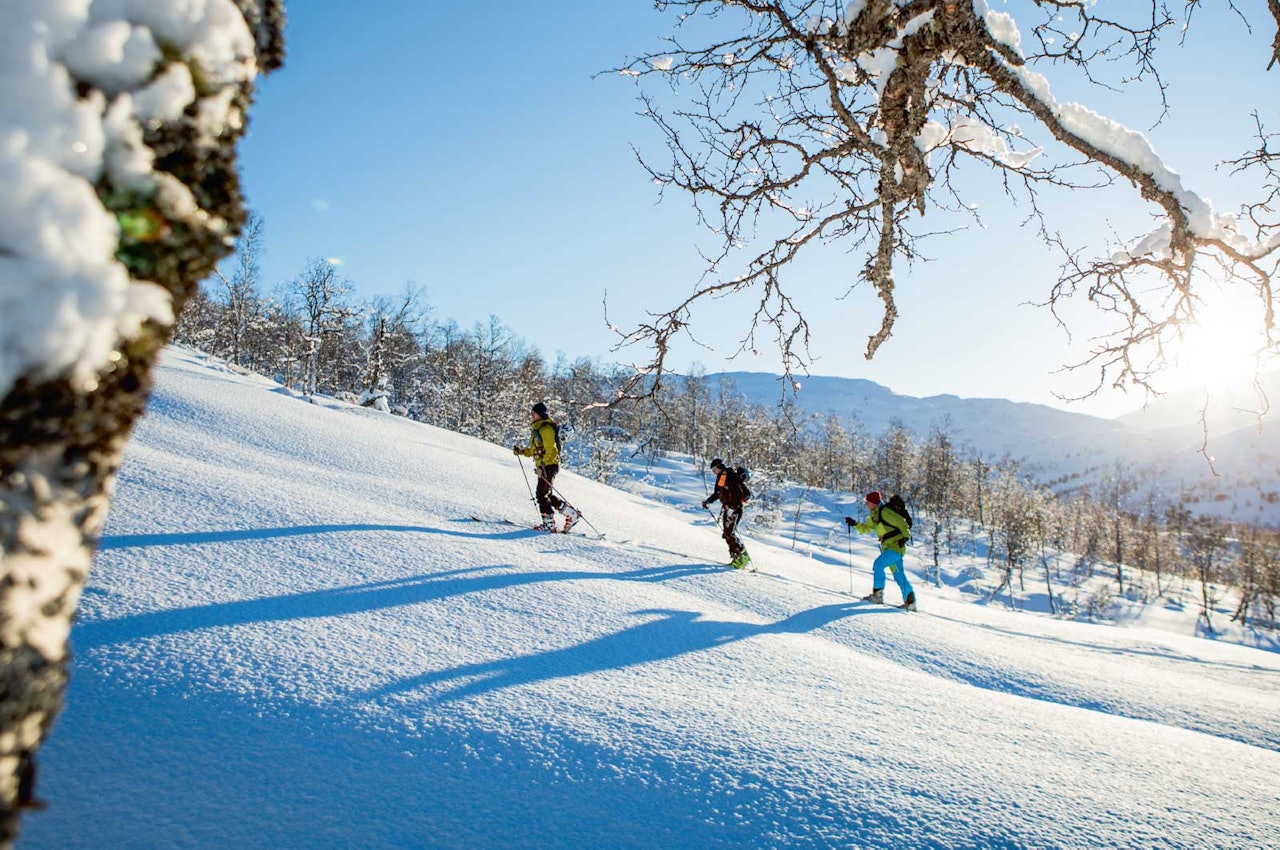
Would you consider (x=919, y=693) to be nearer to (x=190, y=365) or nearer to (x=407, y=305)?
(x=190, y=365)

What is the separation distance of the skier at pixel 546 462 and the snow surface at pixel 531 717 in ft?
6.26

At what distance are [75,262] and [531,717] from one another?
7.77ft

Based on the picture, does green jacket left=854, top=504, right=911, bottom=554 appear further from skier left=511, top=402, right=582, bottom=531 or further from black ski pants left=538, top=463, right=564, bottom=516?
black ski pants left=538, top=463, right=564, bottom=516

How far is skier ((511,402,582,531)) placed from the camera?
25.5 ft

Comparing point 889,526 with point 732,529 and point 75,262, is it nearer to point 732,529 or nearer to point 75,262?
point 732,529

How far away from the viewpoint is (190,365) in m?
13.1

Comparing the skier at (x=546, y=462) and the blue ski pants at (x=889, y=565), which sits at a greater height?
the skier at (x=546, y=462)

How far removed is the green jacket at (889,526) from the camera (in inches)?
336

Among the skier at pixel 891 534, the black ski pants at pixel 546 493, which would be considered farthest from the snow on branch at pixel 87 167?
the skier at pixel 891 534

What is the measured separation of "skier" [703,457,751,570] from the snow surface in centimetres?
240

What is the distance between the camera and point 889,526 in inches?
340

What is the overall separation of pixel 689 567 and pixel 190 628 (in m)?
4.97

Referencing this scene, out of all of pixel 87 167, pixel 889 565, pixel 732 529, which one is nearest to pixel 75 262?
pixel 87 167

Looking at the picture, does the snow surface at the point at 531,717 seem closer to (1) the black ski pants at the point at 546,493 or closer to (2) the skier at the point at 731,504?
(1) the black ski pants at the point at 546,493
